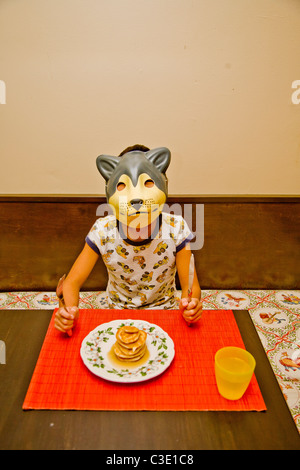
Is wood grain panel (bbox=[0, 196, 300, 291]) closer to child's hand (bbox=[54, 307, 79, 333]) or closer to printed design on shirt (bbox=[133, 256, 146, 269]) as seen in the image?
printed design on shirt (bbox=[133, 256, 146, 269])

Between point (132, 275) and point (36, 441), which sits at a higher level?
point (132, 275)

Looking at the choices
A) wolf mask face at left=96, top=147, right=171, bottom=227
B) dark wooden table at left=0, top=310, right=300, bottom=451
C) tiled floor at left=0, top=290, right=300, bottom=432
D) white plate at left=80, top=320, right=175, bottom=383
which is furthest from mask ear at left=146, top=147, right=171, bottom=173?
tiled floor at left=0, top=290, right=300, bottom=432

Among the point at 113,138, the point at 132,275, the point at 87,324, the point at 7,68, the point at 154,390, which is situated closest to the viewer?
the point at 154,390

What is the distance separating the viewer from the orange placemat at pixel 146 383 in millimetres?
990

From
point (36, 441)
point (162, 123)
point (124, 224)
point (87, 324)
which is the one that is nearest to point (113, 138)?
point (162, 123)

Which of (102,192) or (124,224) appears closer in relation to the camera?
(124,224)

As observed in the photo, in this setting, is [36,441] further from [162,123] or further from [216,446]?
[162,123]

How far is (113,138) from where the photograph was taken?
206 cm

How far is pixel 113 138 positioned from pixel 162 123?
0.94 feet

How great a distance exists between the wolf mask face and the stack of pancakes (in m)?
0.40

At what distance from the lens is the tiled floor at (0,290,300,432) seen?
5.38 ft

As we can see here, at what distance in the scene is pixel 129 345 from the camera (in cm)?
111

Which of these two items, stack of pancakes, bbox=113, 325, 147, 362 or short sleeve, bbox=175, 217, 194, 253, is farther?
short sleeve, bbox=175, 217, 194, 253
